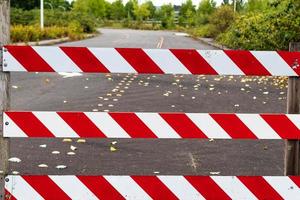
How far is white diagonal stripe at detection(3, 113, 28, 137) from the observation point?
3518 millimetres

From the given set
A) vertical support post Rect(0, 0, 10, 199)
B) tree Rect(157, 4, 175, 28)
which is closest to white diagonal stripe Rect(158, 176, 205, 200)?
vertical support post Rect(0, 0, 10, 199)

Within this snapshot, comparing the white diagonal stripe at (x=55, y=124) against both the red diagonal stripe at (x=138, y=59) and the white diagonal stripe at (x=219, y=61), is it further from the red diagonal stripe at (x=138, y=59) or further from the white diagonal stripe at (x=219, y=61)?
the white diagonal stripe at (x=219, y=61)

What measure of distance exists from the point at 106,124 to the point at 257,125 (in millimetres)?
1004

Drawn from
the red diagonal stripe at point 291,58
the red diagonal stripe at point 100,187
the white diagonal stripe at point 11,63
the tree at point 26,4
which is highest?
the red diagonal stripe at point 291,58

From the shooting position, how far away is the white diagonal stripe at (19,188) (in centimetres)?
362

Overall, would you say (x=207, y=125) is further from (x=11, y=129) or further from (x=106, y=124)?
(x=11, y=129)

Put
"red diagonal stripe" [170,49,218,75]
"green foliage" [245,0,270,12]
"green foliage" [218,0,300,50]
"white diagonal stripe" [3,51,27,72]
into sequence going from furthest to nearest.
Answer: "green foliage" [245,0,270,12] → "green foliage" [218,0,300,50] → "red diagonal stripe" [170,49,218,75] → "white diagonal stripe" [3,51,27,72]

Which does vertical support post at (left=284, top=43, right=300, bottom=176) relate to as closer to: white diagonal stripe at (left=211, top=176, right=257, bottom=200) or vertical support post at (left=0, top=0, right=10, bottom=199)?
white diagonal stripe at (left=211, top=176, right=257, bottom=200)

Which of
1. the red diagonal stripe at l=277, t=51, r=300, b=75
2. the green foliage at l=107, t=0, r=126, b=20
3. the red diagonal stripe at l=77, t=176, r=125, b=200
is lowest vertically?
the green foliage at l=107, t=0, r=126, b=20

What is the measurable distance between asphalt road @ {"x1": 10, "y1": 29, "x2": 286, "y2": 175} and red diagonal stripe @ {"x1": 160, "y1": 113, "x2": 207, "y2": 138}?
2.24 metres

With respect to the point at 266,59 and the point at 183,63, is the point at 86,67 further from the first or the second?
the point at 266,59

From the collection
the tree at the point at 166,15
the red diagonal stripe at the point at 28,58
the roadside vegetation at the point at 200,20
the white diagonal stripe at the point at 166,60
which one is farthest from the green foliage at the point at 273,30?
the tree at the point at 166,15

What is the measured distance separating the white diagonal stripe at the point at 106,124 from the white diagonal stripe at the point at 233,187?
2.46 feet

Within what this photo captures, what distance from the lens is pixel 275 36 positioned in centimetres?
1917
